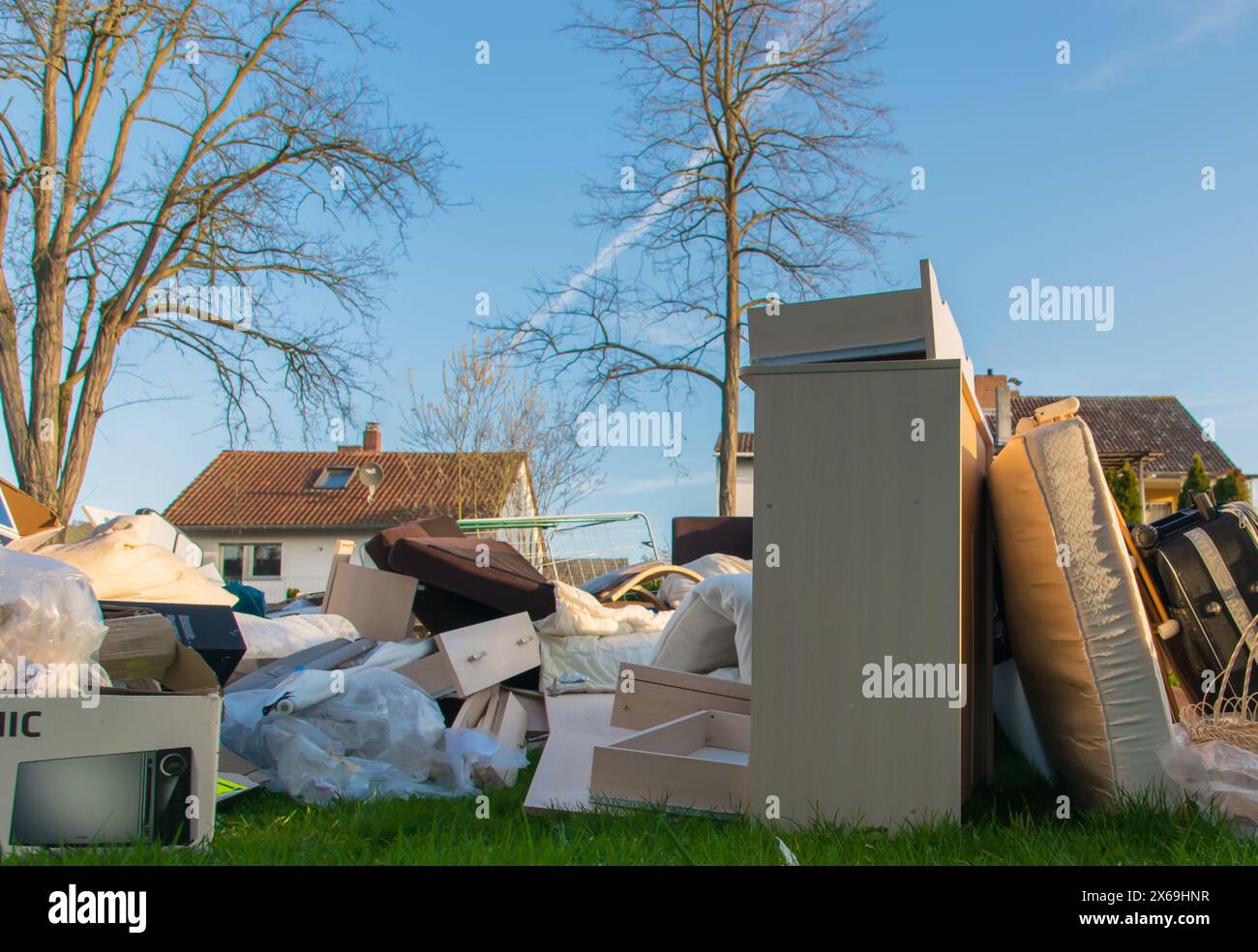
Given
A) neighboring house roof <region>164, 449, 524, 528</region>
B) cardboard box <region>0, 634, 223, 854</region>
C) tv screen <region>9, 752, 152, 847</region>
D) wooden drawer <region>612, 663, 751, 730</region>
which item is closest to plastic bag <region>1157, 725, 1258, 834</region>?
wooden drawer <region>612, 663, 751, 730</region>

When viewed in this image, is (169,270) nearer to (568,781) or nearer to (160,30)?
(160,30)

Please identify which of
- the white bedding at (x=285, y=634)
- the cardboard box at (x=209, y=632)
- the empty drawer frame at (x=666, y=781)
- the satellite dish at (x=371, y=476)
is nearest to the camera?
the empty drawer frame at (x=666, y=781)

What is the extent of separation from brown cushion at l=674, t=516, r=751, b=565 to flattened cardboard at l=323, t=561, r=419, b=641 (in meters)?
4.37

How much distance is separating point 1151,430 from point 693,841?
40940 mm

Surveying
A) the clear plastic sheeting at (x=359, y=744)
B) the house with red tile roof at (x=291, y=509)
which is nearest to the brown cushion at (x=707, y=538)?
the clear plastic sheeting at (x=359, y=744)

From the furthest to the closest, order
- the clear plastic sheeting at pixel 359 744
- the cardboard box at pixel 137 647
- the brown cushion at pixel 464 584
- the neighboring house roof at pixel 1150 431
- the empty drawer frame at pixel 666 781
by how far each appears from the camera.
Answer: the neighboring house roof at pixel 1150 431, the brown cushion at pixel 464 584, the clear plastic sheeting at pixel 359 744, the cardboard box at pixel 137 647, the empty drawer frame at pixel 666 781

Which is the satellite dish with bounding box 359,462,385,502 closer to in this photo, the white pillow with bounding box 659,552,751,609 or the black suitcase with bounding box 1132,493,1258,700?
the white pillow with bounding box 659,552,751,609

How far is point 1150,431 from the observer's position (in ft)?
126

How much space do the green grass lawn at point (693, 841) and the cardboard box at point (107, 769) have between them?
15 centimetres

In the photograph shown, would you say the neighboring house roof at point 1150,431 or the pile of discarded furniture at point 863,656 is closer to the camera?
the pile of discarded furniture at point 863,656

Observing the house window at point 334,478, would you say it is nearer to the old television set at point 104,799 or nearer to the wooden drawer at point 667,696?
the wooden drawer at point 667,696

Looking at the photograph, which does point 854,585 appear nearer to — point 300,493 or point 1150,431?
point 300,493

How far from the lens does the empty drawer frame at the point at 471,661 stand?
5016 millimetres
